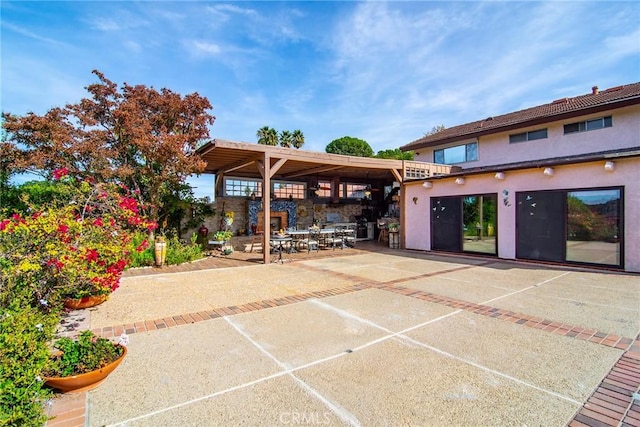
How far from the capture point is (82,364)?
2.70 m

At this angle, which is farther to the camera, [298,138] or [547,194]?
[298,138]

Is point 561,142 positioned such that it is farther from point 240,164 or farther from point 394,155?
point 394,155

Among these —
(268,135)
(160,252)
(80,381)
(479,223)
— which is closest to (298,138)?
(268,135)

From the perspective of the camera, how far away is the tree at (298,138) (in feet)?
98.4

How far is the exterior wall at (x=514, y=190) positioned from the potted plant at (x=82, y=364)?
10.3 meters

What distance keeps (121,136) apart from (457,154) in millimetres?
14987

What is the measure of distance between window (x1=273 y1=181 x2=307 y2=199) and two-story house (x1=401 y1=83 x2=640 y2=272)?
227 inches

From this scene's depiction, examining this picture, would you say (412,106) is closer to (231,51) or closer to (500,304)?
(231,51)

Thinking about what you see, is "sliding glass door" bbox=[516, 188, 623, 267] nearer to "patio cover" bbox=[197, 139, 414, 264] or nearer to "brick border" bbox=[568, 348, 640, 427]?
"patio cover" bbox=[197, 139, 414, 264]

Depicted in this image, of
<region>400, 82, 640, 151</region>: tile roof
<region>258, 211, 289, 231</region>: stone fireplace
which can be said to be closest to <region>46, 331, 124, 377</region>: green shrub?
<region>258, 211, 289, 231</region>: stone fireplace

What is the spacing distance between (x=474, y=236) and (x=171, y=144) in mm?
10111

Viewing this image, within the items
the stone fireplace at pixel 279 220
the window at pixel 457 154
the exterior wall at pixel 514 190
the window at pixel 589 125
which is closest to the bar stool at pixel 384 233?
the exterior wall at pixel 514 190

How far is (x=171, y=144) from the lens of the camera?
8953 mm

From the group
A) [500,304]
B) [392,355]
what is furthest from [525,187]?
[392,355]
